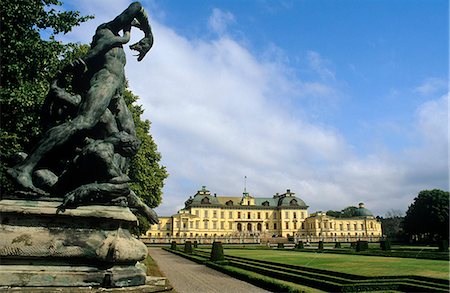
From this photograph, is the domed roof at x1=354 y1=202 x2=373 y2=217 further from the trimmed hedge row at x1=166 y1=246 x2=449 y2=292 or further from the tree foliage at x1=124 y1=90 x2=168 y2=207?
the trimmed hedge row at x1=166 y1=246 x2=449 y2=292

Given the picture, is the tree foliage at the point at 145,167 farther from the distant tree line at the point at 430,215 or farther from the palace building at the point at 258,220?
the palace building at the point at 258,220

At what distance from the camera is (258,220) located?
93812 millimetres

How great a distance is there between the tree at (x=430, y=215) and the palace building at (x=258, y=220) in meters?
35.0

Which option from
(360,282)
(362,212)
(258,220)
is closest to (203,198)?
(258,220)

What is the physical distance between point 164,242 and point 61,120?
6168 cm

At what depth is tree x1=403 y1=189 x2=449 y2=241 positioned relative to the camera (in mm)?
50500

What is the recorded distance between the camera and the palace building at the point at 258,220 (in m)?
88.0

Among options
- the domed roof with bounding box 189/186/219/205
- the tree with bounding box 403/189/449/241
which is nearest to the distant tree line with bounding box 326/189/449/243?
the tree with bounding box 403/189/449/241

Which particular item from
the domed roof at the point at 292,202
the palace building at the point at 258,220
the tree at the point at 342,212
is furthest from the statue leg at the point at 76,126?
the tree at the point at 342,212

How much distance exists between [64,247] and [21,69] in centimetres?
894

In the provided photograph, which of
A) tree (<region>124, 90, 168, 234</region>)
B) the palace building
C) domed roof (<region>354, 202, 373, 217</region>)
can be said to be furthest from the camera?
domed roof (<region>354, 202, 373, 217</region>)

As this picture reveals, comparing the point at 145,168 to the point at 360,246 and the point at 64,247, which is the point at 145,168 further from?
the point at 360,246

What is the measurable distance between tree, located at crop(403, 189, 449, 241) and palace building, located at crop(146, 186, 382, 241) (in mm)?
35028

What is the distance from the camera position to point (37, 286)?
2941 mm
